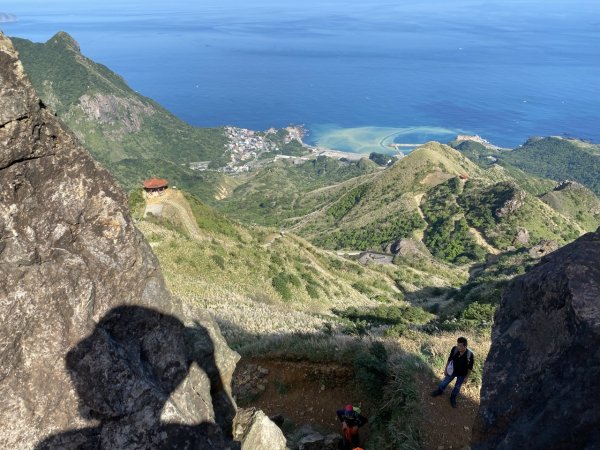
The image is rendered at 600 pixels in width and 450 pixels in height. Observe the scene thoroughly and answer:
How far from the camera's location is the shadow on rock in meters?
7.52

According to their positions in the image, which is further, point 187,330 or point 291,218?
point 291,218

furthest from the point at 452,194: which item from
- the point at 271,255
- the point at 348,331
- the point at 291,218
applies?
the point at 348,331

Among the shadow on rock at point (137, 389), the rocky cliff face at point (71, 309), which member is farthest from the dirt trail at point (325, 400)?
the rocky cliff face at point (71, 309)

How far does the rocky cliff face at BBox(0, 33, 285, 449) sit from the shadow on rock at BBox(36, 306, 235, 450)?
17 mm

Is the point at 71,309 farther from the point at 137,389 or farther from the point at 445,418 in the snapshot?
the point at 445,418

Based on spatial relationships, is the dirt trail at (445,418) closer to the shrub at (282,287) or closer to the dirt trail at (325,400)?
the dirt trail at (325,400)

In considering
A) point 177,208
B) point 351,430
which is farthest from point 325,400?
point 177,208

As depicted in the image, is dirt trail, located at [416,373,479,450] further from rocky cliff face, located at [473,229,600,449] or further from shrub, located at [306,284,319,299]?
shrub, located at [306,284,319,299]

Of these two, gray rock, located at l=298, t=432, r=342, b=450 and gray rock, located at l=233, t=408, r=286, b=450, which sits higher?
gray rock, located at l=233, t=408, r=286, b=450

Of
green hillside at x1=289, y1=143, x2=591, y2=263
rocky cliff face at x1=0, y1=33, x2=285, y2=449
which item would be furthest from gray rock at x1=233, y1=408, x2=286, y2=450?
green hillside at x1=289, y1=143, x2=591, y2=263

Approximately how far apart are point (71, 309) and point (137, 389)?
1830 mm

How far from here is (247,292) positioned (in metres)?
35.0

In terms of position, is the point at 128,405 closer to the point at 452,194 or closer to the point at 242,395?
the point at 242,395

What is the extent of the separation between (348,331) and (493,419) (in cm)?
1276
